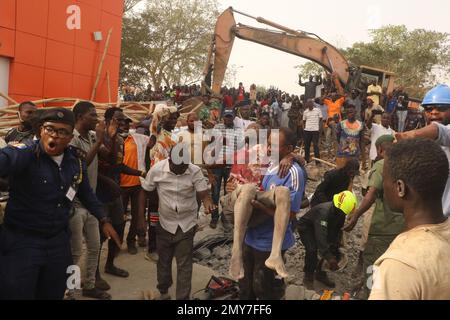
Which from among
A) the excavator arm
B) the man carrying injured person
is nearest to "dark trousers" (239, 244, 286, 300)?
the man carrying injured person

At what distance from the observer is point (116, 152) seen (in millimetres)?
3947

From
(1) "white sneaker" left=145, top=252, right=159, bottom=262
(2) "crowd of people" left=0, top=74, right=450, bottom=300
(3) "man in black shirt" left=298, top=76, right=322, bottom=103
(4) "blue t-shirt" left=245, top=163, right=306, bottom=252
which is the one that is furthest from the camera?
(3) "man in black shirt" left=298, top=76, right=322, bottom=103

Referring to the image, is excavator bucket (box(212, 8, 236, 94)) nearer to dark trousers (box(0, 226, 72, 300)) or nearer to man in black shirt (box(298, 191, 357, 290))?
man in black shirt (box(298, 191, 357, 290))

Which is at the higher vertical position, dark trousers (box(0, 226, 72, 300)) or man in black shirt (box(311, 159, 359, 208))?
man in black shirt (box(311, 159, 359, 208))

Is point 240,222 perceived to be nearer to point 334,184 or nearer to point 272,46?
point 334,184

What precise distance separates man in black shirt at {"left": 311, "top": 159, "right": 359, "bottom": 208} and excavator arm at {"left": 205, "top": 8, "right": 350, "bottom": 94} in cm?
684

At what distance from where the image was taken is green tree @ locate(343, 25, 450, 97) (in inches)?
1043

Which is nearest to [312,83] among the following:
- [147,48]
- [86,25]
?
[86,25]

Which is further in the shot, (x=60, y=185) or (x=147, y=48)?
(x=147, y=48)

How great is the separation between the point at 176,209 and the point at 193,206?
175 mm

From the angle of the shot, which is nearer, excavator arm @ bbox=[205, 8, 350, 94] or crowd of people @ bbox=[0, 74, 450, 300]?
crowd of people @ bbox=[0, 74, 450, 300]

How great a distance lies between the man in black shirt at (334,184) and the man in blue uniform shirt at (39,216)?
2939mm

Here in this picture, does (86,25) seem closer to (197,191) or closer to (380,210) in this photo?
(197,191)
